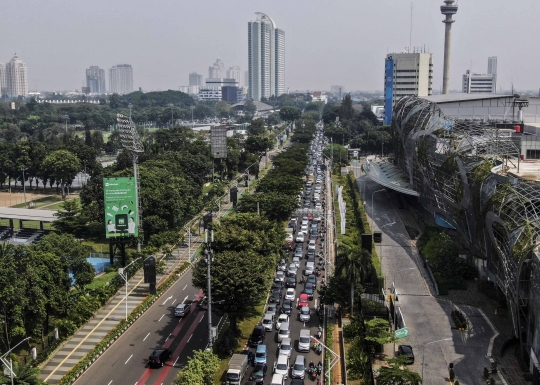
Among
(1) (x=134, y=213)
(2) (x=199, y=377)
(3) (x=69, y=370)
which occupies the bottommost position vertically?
(3) (x=69, y=370)

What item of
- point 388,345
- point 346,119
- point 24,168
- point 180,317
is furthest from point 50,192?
point 346,119

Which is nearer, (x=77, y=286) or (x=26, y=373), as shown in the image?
(x=26, y=373)

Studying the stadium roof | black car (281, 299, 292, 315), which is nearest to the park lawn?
the stadium roof

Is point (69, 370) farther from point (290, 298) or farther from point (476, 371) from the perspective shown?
point (476, 371)

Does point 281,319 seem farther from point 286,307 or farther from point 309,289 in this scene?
point 309,289

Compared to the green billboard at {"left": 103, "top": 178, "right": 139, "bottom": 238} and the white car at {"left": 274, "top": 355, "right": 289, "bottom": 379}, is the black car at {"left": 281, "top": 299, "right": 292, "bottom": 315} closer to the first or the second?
the white car at {"left": 274, "top": 355, "right": 289, "bottom": 379}

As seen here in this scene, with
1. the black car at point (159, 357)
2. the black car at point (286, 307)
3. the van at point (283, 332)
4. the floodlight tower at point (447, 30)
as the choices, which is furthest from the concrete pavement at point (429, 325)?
the floodlight tower at point (447, 30)
